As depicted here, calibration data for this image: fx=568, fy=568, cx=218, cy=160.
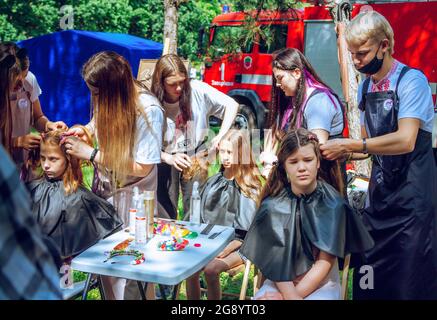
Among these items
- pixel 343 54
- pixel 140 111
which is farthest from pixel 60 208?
pixel 343 54

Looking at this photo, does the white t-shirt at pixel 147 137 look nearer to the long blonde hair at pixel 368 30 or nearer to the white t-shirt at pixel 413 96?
the long blonde hair at pixel 368 30

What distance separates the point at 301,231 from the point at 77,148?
1.30 m

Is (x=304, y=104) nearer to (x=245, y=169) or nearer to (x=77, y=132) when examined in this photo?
(x=245, y=169)

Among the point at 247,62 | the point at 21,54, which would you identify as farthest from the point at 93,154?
the point at 247,62

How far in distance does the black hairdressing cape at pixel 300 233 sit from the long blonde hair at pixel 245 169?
3.09 ft

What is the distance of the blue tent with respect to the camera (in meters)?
10.9

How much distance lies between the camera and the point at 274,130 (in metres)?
3.61

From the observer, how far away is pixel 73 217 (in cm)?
315

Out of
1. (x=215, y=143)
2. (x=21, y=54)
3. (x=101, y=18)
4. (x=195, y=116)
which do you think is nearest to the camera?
(x=21, y=54)

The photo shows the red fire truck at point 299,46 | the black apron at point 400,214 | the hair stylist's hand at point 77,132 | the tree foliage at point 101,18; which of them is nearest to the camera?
the black apron at point 400,214

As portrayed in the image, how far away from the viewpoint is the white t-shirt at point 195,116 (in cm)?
391

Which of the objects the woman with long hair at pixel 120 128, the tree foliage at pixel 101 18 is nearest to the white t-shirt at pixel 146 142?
the woman with long hair at pixel 120 128

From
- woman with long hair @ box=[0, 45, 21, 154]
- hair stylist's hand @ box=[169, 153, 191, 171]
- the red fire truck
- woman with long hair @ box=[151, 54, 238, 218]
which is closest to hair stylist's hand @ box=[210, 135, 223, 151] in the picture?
woman with long hair @ box=[151, 54, 238, 218]
